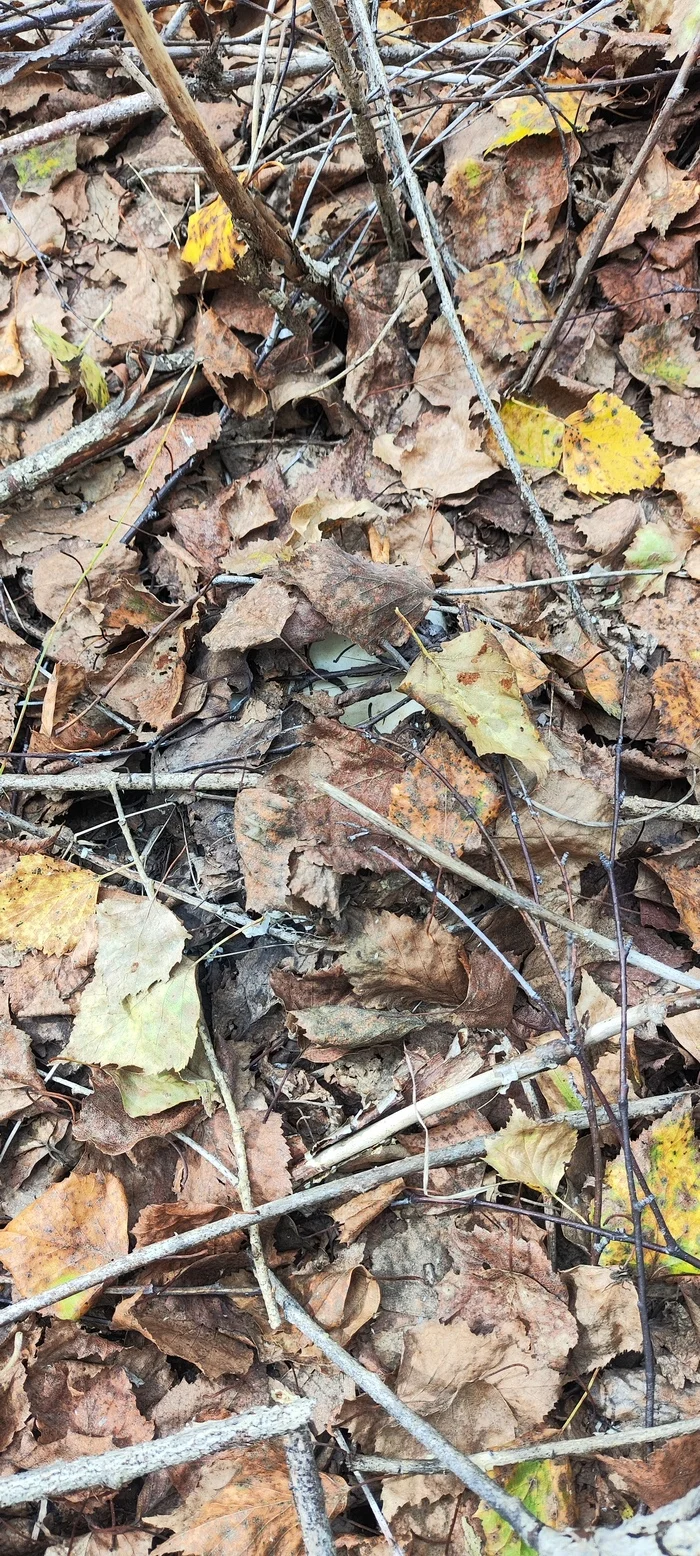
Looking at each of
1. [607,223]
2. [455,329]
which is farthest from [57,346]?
[607,223]

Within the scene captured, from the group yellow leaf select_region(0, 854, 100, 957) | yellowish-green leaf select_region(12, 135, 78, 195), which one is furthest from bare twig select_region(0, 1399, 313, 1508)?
yellowish-green leaf select_region(12, 135, 78, 195)

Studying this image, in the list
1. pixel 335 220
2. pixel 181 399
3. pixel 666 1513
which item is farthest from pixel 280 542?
pixel 666 1513

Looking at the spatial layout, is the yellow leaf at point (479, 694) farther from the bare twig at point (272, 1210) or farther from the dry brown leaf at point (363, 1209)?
the dry brown leaf at point (363, 1209)

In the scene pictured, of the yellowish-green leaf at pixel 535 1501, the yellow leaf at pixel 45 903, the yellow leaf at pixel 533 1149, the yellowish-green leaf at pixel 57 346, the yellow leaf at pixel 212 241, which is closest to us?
the yellowish-green leaf at pixel 535 1501

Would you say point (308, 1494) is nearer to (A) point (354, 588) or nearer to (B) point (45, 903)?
(B) point (45, 903)

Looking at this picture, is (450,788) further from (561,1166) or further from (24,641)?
(24,641)

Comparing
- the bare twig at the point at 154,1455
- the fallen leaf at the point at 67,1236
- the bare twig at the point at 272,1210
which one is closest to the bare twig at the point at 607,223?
the bare twig at the point at 272,1210
